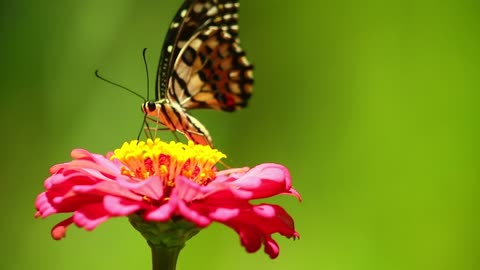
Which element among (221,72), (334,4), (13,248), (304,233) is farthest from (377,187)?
(13,248)

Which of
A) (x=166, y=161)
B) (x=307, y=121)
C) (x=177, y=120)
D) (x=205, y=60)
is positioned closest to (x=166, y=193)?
(x=166, y=161)

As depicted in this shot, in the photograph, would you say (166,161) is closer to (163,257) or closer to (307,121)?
(163,257)

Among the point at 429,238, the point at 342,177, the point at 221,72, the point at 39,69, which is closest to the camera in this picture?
the point at 221,72

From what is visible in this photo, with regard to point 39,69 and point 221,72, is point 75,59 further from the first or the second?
point 221,72

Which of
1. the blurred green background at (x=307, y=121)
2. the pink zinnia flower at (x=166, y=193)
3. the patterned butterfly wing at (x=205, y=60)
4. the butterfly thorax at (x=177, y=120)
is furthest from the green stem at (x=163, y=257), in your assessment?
the blurred green background at (x=307, y=121)

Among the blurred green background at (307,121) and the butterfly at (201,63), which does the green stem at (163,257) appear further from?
the blurred green background at (307,121)

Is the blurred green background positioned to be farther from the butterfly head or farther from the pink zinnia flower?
the pink zinnia flower

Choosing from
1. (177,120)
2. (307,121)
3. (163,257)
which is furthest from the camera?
(307,121)
